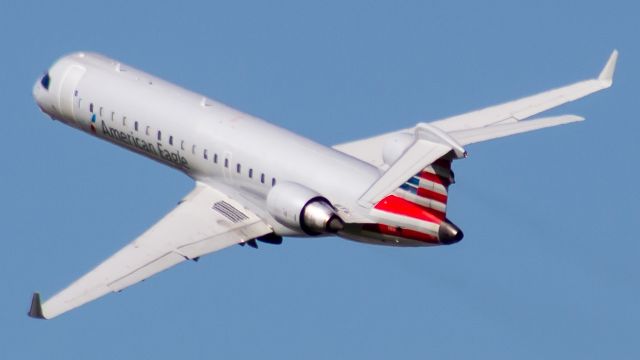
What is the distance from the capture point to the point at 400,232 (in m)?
75.5

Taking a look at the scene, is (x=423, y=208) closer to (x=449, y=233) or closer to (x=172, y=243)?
(x=449, y=233)

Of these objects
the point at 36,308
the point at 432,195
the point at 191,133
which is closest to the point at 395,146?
the point at 432,195

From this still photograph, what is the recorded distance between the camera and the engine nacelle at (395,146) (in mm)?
77688

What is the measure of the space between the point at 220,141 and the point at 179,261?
5.49 m

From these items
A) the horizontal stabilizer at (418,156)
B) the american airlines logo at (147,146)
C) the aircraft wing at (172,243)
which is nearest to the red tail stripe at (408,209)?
the horizontal stabilizer at (418,156)

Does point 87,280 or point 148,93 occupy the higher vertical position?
point 148,93

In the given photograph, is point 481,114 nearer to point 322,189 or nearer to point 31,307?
point 322,189

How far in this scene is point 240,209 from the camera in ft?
261

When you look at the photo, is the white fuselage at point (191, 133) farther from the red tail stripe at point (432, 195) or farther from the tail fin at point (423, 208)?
the red tail stripe at point (432, 195)

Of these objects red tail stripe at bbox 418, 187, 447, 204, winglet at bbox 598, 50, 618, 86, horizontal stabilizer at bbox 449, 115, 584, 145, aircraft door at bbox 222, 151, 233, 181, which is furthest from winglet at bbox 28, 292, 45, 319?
winglet at bbox 598, 50, 618, 86

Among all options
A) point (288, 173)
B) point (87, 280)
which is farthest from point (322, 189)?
point (87, 280)

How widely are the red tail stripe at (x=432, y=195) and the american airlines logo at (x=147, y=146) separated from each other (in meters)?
10.6

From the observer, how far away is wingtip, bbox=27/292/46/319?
73.2 m

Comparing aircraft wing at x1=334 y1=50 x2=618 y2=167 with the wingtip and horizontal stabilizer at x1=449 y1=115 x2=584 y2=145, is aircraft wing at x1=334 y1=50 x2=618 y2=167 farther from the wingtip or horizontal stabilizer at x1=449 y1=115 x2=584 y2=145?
the wingtip
